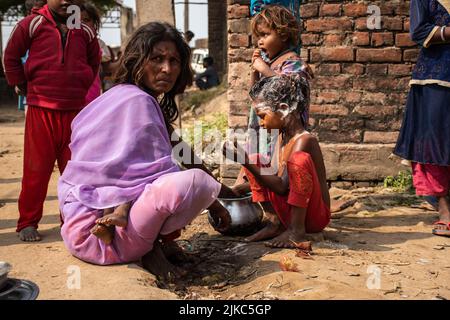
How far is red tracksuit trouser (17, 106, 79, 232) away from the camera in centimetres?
365

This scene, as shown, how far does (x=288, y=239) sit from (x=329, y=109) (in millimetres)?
2061

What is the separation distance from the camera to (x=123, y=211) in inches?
103

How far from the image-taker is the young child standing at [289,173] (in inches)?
123

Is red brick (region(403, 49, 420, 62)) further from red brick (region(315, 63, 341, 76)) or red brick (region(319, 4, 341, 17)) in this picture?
red brick (region(319, 4, 341, 17))

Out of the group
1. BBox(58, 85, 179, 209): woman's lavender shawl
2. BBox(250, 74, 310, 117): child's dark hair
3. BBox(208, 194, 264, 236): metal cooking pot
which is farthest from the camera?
BBox(208, 194, 264, 236): metal cooking pot

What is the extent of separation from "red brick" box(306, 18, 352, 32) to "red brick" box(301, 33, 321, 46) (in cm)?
4

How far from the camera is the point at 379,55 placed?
4840 millimetres

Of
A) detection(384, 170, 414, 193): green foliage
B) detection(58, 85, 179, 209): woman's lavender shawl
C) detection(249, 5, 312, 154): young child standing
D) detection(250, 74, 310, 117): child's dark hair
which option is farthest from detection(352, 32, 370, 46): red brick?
detection(58, 85, 179, 209): woman's lavender shawl

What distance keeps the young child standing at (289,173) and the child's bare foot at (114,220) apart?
81 centimetres

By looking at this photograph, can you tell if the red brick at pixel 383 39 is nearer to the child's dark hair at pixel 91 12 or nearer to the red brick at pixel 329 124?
the red brick at pixel 329 124

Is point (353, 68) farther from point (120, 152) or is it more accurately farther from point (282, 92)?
point (120, 152)

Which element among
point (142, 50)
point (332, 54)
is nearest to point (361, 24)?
point (332, 54)
